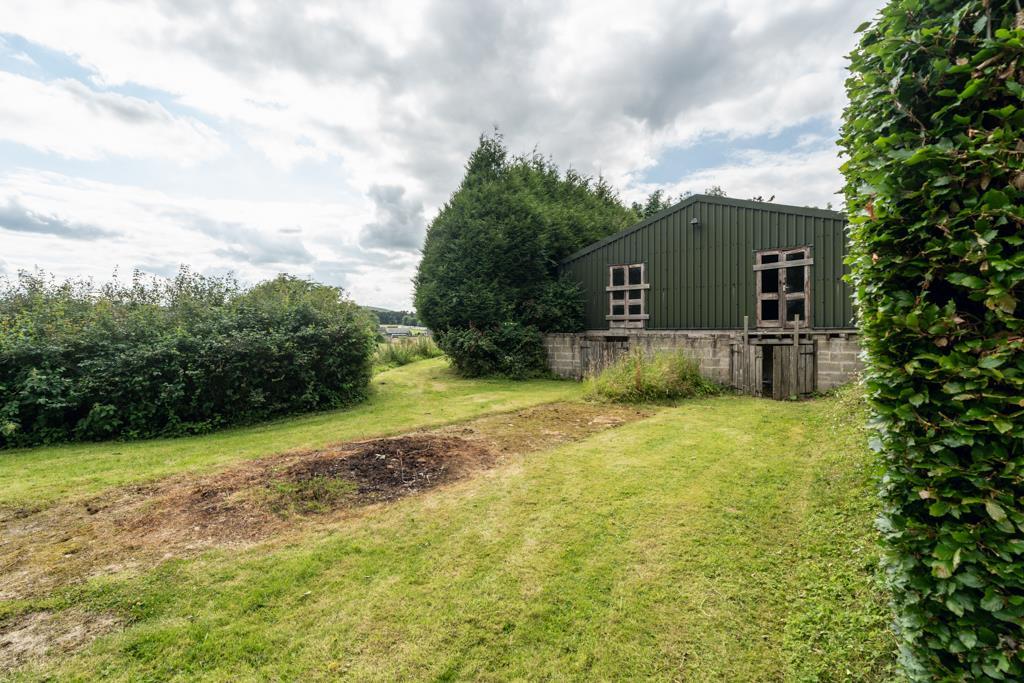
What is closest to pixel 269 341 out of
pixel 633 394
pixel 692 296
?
pixel 633 394

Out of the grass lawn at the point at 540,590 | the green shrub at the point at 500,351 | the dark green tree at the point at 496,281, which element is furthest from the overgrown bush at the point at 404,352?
the grass lawn at the point at 540,590

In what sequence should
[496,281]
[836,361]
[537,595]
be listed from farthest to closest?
[496,281]
[836,361]
[537,595]

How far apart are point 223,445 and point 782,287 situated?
478 inches

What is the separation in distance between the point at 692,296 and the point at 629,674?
441 inches

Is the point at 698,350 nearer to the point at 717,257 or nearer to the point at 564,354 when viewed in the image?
the point at 717,257

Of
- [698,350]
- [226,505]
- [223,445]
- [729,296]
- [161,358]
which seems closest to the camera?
[226,505]

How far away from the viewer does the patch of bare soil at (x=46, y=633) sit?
7.35ft

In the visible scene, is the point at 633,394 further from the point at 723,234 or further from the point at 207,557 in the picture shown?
the point at 207,557

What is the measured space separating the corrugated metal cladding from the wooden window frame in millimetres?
101

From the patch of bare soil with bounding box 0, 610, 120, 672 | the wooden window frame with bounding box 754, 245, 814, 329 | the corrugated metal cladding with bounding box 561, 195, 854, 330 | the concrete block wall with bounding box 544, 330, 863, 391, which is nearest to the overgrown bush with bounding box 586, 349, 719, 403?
the concrete block wall with bounding box 544, 330, 863, 391

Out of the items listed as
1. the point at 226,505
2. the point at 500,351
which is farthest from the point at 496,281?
the point at 226,505

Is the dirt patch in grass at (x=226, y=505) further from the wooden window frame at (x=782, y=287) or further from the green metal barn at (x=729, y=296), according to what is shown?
the wooden window frame at (x=782, y=287)

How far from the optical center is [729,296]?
1128cm

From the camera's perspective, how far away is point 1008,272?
1401 mm
